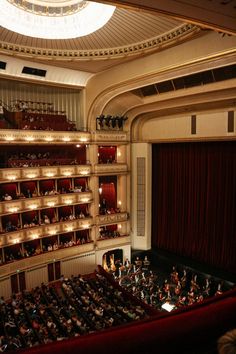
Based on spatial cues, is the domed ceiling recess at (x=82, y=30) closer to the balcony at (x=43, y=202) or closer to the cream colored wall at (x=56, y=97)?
the cream colored wall at (x=56, y=97)

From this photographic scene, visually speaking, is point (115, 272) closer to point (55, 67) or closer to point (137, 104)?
point (137, 104)

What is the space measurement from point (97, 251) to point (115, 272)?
1.45 meters

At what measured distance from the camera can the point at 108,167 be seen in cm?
1548

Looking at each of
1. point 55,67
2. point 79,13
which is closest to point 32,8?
point 79,13

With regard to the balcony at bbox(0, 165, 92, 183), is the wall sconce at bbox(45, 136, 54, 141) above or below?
above

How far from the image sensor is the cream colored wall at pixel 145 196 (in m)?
16.0

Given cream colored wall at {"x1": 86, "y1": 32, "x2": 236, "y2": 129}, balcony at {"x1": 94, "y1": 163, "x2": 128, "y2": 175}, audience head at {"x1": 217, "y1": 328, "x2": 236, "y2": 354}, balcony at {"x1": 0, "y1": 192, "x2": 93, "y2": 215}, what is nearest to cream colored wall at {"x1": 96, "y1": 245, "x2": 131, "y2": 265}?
balcony at {"x1": 0, "y1": 192, "x2": 93, "y2": 215}

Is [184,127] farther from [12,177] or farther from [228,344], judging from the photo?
[228,344]

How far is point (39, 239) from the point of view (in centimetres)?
1420

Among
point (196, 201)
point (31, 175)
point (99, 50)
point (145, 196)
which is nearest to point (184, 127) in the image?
point (196, 201)

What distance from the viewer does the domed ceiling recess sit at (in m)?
9.00

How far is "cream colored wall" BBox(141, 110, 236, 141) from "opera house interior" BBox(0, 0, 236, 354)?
0.06m

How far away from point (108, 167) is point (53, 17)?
7756 millimetres

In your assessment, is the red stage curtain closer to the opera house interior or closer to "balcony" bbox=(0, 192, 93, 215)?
the opera house interior
